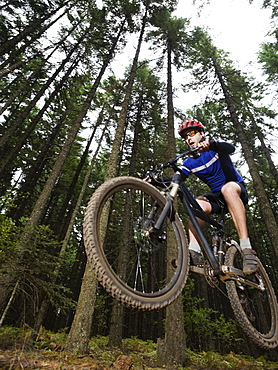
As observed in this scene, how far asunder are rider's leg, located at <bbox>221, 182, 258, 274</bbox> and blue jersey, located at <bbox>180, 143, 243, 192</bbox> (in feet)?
→ 0.66

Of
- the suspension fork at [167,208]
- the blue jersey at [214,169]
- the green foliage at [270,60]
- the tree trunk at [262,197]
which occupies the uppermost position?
the green foliage at [270,60]

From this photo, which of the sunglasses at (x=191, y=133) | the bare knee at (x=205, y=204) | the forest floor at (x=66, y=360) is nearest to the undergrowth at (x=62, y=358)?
the forest floor at (x=66, y=360)

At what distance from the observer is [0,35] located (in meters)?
12.9

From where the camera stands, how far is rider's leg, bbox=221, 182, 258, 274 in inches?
120

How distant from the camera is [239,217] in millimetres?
3211

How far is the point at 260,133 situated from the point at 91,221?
18.9 m

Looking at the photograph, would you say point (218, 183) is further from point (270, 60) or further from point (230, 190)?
point (270, 60)

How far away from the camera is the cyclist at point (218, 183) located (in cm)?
305

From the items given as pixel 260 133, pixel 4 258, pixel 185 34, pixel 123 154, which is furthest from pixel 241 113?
pixel 4 258

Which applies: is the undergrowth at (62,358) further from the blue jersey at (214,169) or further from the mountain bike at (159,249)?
the blue jersey at (214,169)

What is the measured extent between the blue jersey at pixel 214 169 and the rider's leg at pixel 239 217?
0.66ft

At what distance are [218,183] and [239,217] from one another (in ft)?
2.19

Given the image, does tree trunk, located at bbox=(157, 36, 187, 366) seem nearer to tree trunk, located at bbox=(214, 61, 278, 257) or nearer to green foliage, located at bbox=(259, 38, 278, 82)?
tree trunk, located at bbox=(214, 61, 278, 257)

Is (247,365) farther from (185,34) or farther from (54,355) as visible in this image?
(185,34)
